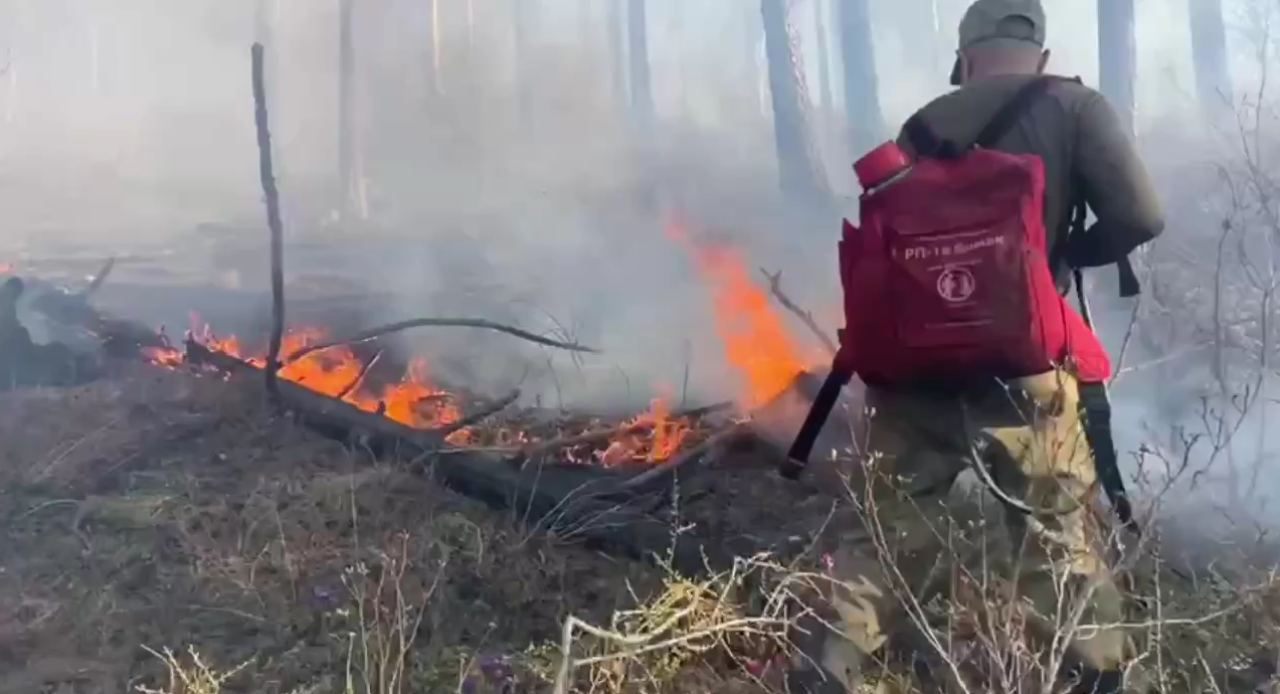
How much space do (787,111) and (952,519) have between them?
552 centimetres

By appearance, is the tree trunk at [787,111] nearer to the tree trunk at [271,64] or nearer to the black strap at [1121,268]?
the tree trunk at [271,64]

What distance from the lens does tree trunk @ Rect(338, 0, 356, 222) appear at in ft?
28.2

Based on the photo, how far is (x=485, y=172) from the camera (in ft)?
26.2

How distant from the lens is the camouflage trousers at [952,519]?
263 cm

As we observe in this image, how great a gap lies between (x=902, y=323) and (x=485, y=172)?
5.75 m

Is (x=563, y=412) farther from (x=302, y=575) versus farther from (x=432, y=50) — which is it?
(x=432, y=50)

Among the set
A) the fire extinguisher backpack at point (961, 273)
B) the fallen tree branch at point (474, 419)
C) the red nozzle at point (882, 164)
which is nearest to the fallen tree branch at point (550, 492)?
the fallen tree branch at point (474, 419)

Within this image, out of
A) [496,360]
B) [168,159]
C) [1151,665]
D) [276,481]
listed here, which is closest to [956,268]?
[1151,665]

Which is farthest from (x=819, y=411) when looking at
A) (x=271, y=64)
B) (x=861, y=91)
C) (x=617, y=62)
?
(x=271, y=64)

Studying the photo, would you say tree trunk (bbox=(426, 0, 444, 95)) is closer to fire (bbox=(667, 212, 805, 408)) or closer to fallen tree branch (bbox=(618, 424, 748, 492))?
fire (bbox=(667, 212, 805, 408))

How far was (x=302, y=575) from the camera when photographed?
3893 mm

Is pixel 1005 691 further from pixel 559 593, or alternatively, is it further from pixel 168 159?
pixel 168 159

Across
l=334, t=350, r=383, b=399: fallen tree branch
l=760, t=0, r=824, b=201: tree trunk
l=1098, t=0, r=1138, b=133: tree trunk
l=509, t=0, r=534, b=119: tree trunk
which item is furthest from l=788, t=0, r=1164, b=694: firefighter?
l=509, t=0, r=534, b=119: tree trunk

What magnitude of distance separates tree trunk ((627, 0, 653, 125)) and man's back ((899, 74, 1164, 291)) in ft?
17.2
